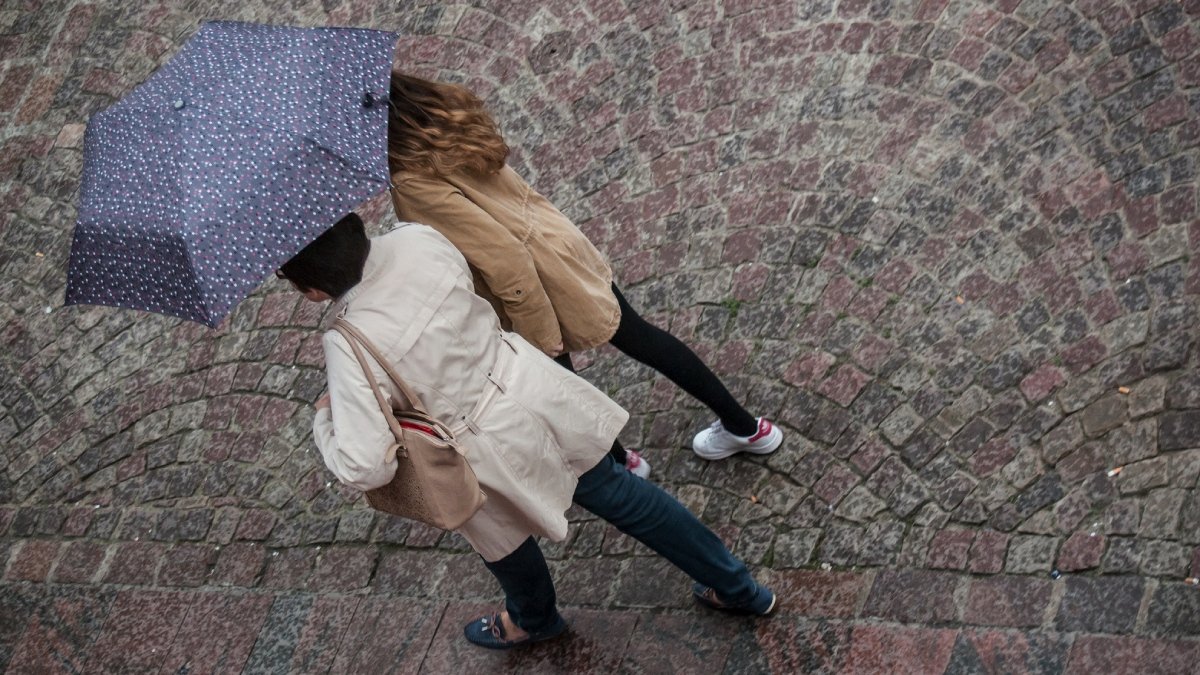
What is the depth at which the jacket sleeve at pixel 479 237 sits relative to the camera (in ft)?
12.2

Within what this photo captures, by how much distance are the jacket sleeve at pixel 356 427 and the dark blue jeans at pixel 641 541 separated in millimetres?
696

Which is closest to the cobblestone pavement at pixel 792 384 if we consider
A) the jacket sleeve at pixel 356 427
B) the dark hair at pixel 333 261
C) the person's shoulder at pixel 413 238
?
the jacket sleeve at pixel 356 427

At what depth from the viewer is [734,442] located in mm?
4648

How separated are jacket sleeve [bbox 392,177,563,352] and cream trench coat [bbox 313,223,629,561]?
19cm

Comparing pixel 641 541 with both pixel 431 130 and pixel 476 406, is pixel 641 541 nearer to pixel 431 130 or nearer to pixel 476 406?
pixel 476 406

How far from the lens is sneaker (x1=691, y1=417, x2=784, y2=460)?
15.2 feet

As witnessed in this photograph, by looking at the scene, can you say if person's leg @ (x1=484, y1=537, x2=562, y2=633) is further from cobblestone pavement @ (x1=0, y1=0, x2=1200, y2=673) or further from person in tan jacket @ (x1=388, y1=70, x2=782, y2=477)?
person in tan jacket @ (x1=388, y1=70, x2=782, y2=477)

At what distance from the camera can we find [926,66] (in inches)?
219

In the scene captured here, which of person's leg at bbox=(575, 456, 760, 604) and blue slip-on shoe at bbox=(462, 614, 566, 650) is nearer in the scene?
person's leg at bbox=(575, 456, 760, 604)

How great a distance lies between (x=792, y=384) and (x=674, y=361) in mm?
642

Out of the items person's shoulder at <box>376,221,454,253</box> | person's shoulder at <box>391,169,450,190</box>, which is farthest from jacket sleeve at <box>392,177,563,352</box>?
person's shoulder at <box>376,221,454,253</box>

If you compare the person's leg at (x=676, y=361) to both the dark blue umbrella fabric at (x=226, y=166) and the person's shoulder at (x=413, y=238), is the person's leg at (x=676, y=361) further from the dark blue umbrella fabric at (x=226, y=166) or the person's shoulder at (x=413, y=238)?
the dark blue umbrella fabric at (x=226, y=166)

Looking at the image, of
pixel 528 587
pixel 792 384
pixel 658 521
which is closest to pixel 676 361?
pixel 792 384

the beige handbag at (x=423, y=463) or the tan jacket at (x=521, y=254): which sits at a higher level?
the tan jacket at (x=521, y=254)
